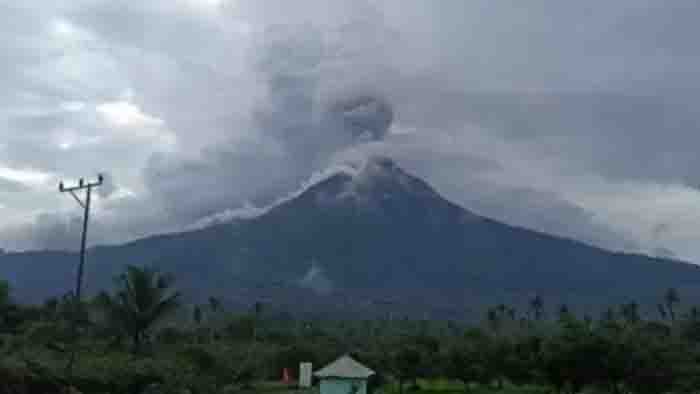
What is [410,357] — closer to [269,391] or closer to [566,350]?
[269,391]

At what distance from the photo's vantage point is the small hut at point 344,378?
40688 millimetres

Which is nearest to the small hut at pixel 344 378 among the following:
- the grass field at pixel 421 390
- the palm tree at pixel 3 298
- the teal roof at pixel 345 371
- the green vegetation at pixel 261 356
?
the teal roof at pixel 345 371

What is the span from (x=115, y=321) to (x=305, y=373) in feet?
37.0

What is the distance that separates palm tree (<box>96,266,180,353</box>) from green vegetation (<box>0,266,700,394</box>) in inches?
2.3

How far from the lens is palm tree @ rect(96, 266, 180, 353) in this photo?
48219mm

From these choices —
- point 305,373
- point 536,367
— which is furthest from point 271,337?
point 536,367

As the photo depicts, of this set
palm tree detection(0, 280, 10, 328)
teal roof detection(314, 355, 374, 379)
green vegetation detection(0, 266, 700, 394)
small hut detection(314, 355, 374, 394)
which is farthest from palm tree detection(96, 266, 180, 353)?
palm tree detection(0, 280, 10, 328)

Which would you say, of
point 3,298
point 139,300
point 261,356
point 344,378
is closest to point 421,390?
point 261,356

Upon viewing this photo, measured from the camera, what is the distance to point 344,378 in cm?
4084

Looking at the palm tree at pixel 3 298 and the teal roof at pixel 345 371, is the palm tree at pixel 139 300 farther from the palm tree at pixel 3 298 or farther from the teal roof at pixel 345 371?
the palm tree at pixel 3 298

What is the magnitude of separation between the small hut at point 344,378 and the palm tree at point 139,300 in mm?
11938

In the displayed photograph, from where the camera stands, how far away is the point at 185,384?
3966 centimetres

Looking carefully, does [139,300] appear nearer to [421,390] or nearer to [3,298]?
[3,298]

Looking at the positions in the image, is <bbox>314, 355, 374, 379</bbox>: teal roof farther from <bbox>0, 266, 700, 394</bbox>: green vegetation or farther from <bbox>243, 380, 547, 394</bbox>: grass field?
<bbox>243, 380, 547, 394</bbox>: grass field
